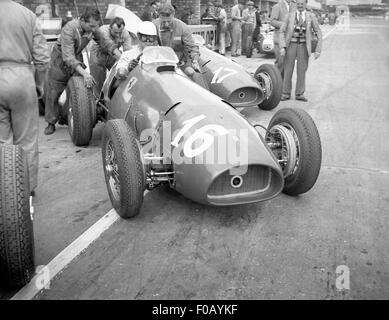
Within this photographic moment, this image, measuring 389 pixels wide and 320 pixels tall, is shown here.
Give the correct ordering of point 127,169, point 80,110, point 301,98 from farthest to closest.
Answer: point 301,98 → point 80,110 → point 127,169

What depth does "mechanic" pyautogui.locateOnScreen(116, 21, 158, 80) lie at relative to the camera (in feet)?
15.5

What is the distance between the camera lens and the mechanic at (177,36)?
616cm

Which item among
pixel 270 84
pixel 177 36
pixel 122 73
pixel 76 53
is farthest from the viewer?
pixel 270 84

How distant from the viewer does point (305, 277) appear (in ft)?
9.06

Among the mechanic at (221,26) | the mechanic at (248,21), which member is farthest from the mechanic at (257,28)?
the mechanic at (221,26)

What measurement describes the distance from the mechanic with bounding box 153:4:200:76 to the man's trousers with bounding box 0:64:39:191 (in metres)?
2.85

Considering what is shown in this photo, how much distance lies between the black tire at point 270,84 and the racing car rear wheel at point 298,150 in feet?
10.7

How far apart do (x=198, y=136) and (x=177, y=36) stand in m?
3.62

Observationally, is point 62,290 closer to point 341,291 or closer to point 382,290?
point 341,291

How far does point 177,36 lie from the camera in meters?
6.45

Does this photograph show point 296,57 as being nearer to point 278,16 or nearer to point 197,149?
point 278,16

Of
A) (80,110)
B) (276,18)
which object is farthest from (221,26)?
(80,110)

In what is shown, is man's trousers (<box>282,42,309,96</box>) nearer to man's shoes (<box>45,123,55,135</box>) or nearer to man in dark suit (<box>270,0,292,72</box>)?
man in dark suit (<box>270,0,292,72</box>)
